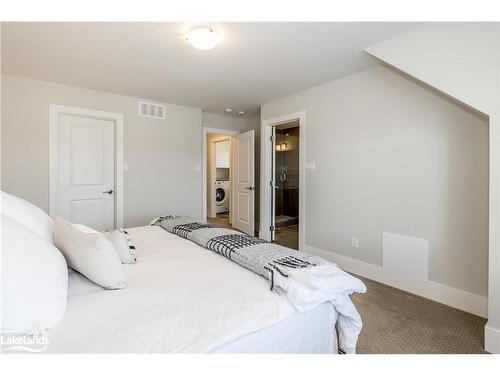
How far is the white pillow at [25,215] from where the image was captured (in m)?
1.18

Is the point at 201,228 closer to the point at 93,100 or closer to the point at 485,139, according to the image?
the point at 485,139

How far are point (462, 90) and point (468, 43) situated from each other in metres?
0.32

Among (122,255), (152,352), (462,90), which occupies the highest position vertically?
(462,90)

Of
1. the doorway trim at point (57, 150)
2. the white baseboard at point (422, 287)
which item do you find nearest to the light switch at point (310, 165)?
the white baseboard at point (422, 287)

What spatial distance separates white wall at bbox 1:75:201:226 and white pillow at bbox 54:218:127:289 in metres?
2.67

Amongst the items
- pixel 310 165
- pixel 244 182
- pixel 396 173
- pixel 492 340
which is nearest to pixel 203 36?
pixel 310 165

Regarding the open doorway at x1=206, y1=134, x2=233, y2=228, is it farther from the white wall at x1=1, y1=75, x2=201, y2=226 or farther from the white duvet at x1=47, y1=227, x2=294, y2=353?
the white duvet at x1=47, y1=227, x2=294, y2=353

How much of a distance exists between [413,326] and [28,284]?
236cm

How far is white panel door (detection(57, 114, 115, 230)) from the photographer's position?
343cm

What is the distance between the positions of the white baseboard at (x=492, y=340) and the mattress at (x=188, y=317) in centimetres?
117

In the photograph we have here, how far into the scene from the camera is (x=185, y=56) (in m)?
2.49

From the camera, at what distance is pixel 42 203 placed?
3.25 metres

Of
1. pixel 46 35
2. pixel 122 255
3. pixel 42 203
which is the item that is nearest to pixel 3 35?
pixel 46 35

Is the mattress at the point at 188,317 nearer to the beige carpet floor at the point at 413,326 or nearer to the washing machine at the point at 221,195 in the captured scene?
the beige carpet floor at the point at 413,326
